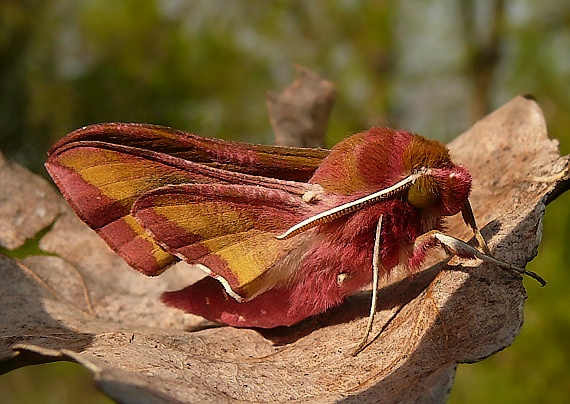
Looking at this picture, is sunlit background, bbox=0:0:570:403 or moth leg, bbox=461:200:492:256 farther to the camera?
sunlit background, bbox=0:0:570:403

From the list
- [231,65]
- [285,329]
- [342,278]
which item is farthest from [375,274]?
[231,65]

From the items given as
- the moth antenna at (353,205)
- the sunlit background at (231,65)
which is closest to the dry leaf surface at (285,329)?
the moth antenna at (353,205)

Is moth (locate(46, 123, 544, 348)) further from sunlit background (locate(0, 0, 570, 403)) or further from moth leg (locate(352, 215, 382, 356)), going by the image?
sunlit background (locate(0, 0, 570, 403))

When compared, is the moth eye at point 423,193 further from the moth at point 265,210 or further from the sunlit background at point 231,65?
the sunlit background at point 231,65

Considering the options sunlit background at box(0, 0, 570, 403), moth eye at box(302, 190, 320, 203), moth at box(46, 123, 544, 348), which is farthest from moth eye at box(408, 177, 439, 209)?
sunlit background at box(0, 0, 570, 403)

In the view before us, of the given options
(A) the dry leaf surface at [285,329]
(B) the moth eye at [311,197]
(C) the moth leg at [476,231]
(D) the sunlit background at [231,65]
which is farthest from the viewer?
(D) the sunlit background at [231,65]

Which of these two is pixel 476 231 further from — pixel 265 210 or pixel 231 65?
pixel 231 65
